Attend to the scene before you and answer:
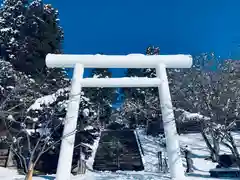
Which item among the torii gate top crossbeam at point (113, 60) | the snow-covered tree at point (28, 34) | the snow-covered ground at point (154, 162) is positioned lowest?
the snow-covered ground at point (154, 162)

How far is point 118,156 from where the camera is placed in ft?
59.2

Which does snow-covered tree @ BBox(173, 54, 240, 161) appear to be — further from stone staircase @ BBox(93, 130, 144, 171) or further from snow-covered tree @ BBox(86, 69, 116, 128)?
snow-covered tree @ BBox(86, 69, 116, 128)

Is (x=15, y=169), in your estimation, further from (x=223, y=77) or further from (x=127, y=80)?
(x=223, y=77)

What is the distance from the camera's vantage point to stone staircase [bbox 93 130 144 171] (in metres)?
16.6

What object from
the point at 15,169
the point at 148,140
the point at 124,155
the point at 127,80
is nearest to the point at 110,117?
the point at 148,140

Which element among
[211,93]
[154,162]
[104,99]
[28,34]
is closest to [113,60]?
[211,93]

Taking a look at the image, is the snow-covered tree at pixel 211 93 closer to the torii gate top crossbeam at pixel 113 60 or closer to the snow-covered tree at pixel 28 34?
the torii gate top crossbeam at pixel 113 60

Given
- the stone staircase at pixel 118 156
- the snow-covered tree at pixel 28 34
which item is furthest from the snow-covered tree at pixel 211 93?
the snow-covered tree at pixel 28 34

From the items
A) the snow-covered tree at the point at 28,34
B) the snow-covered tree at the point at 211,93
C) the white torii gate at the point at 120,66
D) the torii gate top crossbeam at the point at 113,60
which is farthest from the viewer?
the snow-covered tree at the point at 28,34

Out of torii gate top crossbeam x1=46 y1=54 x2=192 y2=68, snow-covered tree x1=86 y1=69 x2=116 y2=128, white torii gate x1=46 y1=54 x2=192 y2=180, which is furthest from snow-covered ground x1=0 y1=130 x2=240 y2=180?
snow-covered tree x1=86 y1=69 x2=116 y2=128

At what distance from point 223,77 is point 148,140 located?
11884mm

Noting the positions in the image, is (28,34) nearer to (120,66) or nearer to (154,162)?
(120,66)

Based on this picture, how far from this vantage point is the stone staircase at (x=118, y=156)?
16562 millimetres

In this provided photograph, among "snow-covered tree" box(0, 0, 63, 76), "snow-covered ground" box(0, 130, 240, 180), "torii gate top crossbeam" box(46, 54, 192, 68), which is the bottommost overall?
"snow-covered ground" box(0, 130, 240, 180)
